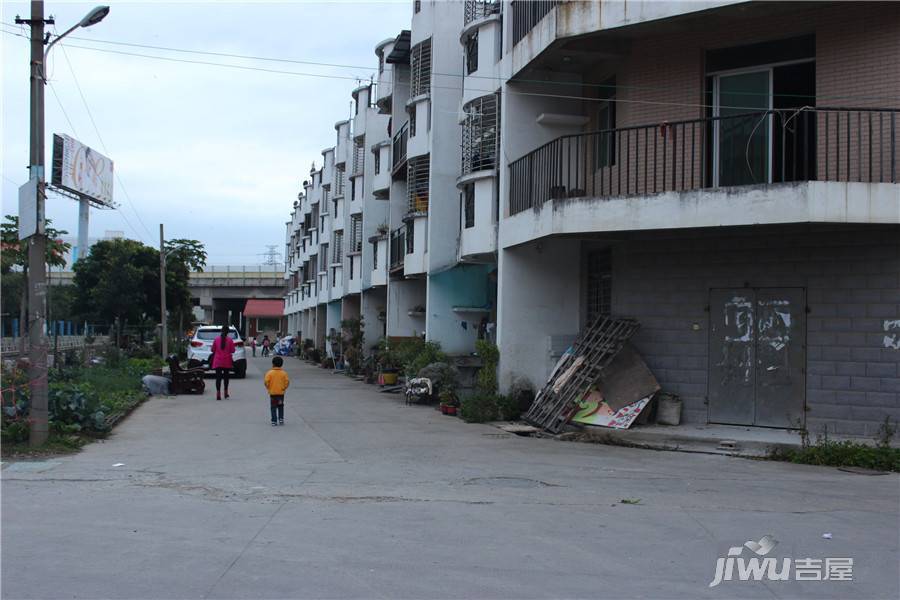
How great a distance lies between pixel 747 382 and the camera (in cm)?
1446

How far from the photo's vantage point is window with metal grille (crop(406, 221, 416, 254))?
26.0 meters

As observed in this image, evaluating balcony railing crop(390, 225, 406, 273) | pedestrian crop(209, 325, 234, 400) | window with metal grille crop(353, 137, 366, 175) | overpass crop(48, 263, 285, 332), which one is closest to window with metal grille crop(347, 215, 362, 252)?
window with metal grille crop(353, 137, 366, 175)

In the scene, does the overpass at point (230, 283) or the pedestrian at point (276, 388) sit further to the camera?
the overpass at point (230, 283)

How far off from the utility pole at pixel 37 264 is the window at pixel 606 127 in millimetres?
9703

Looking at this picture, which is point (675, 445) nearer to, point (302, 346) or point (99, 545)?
point (99, 545)

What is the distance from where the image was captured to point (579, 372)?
15.1 m

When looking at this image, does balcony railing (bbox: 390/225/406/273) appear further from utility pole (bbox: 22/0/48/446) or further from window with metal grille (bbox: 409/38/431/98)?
utility pole (bbox: 22/0/48/446)

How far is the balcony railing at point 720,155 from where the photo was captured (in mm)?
13266

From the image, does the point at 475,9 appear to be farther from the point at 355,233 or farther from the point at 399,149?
the point at 355,233

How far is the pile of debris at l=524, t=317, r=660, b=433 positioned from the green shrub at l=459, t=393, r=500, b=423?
4.59 ft

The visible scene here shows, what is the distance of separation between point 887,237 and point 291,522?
10222mm

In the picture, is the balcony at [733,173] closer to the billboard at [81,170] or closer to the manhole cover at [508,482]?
the manhole cover at [508,482]

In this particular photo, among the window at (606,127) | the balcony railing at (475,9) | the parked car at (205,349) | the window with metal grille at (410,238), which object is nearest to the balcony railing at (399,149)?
the window with metal grille at (410,238)

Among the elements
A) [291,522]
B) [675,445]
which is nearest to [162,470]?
[291,522]
